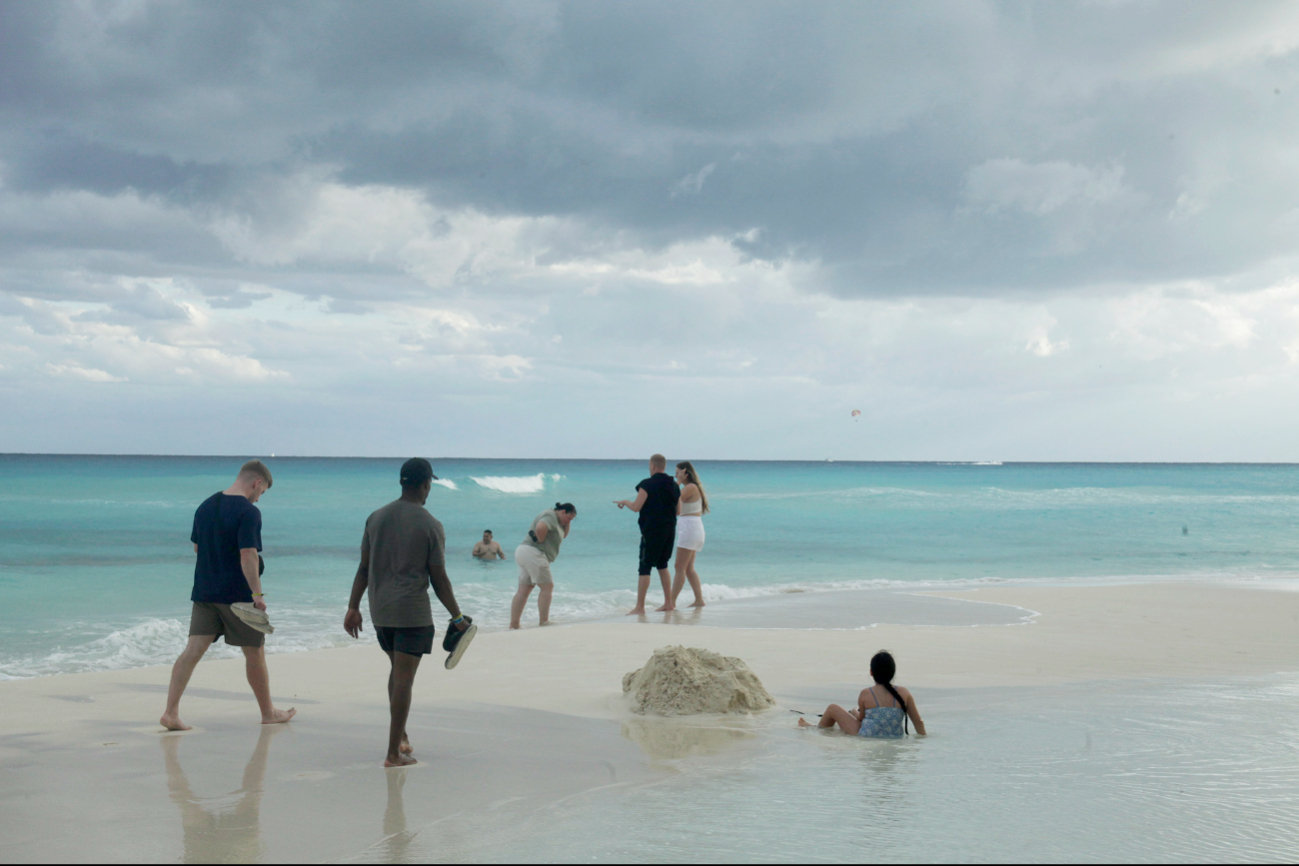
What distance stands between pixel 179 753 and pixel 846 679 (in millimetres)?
4901

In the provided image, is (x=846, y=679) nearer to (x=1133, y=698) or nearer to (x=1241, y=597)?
(x=1133, y=698)

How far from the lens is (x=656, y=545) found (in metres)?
11.9

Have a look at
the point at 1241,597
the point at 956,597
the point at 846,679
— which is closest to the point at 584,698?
the point at 846,679

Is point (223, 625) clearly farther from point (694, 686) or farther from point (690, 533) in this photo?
point (690, 533)

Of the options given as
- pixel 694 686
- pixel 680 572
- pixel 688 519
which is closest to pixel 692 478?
pixel 688 519

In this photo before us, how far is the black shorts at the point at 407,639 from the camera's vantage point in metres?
4.99

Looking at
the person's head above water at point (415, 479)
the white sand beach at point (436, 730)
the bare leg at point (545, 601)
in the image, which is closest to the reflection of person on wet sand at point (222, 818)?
the white sand beach at point (436, 730)

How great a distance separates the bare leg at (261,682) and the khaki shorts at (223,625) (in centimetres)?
10

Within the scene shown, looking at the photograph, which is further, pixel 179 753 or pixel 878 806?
pixel 179 753

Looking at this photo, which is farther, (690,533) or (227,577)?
(690,533)

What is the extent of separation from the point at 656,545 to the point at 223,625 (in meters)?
6.60

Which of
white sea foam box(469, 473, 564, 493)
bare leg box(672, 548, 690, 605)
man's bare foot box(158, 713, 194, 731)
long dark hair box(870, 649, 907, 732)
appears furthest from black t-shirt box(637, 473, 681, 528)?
white sea foam box(469, 473, 564, 493)

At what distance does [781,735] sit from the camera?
5809mm

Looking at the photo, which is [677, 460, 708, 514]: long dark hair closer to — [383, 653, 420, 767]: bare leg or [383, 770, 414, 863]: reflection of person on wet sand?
[383, 653, 420, 767]: bare leg
